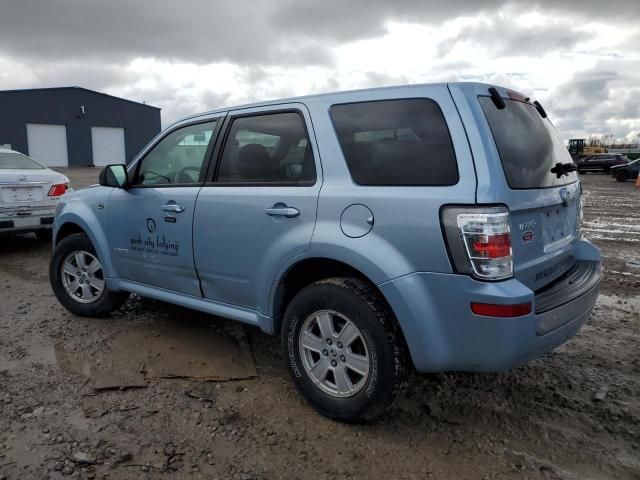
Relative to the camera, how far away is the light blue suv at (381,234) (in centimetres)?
242

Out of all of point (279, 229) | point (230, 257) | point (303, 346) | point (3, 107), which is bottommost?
point (303, 346)

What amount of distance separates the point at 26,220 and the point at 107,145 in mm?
34918

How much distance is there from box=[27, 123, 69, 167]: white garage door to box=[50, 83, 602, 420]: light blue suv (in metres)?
36.2

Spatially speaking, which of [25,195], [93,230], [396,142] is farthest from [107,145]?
[396,142]

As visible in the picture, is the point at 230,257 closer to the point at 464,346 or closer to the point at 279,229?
the point at 279,229

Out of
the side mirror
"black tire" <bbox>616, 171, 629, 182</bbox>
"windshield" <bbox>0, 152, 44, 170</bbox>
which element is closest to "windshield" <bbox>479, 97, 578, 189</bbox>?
the side mirror

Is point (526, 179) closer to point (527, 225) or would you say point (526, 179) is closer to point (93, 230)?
point (527, 225)

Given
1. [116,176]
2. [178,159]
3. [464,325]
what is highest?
[178,159]

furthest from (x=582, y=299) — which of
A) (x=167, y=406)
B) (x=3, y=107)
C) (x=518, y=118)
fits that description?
(x=3, y=107)

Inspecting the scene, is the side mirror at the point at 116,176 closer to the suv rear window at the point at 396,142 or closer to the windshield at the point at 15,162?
the suv rear window at the point at 396,142

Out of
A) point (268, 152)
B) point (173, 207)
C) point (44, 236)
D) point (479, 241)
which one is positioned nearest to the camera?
point (479, 241)

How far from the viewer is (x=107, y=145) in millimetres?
39281

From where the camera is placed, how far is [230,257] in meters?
3.30

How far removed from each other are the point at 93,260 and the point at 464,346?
3444 millimetres
